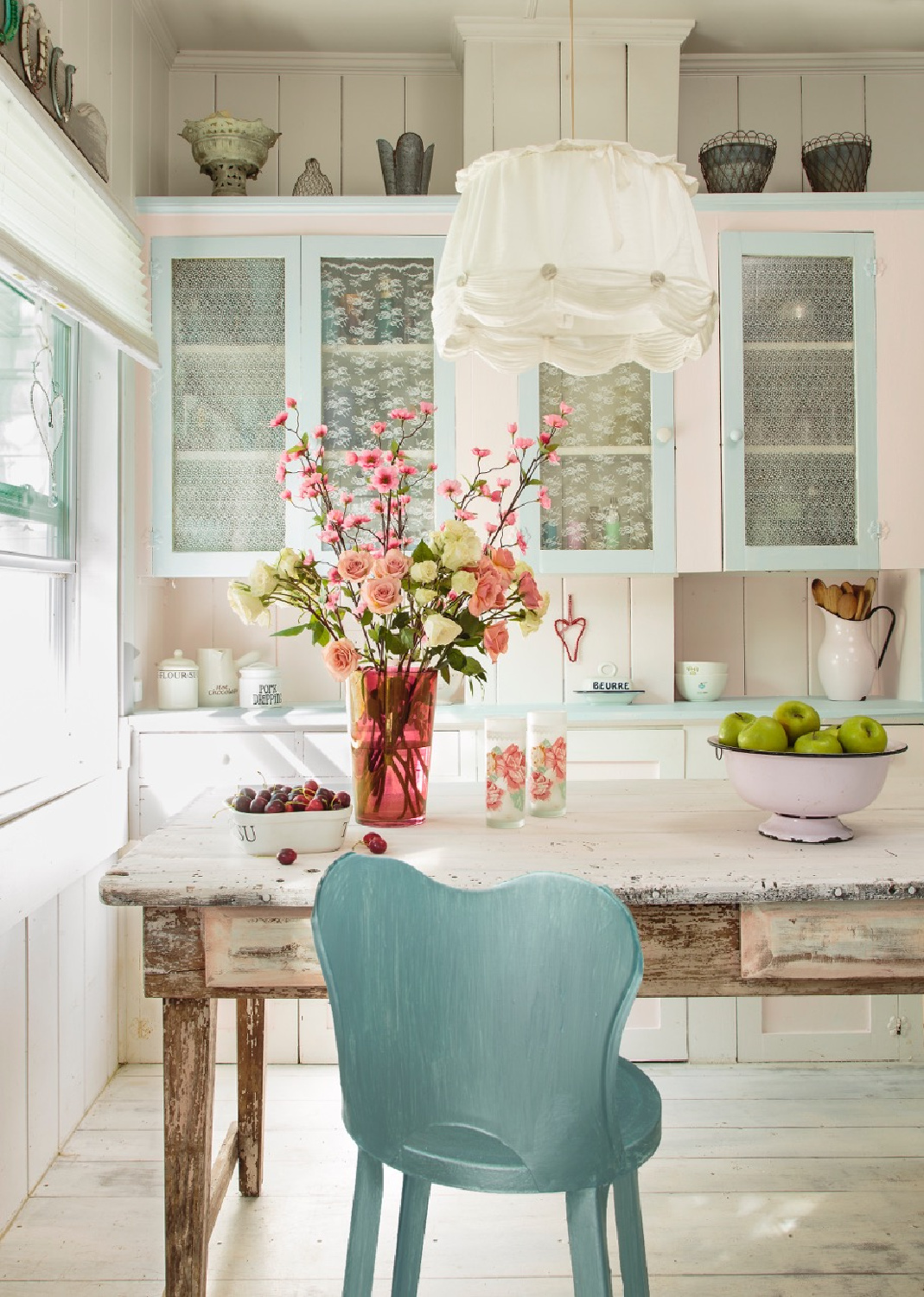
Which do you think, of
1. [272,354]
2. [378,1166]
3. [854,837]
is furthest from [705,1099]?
[272,354]

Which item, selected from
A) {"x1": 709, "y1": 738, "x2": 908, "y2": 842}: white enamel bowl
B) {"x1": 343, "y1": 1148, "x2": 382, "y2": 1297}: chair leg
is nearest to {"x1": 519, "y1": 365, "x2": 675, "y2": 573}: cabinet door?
{"x1": 709, "y1": 738, "x2": 908, "y2": 842}: white enamel bowl

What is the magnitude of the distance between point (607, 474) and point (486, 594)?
144cm

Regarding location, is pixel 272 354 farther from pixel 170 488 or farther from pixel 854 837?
pixel 854 837

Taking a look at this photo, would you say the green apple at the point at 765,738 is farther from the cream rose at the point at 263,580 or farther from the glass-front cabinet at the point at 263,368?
the glass-front cabinet at the point at 263,368

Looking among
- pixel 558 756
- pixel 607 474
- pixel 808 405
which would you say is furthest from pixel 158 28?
pixel 558 756

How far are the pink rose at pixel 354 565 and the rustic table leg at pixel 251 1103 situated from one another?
0.93m

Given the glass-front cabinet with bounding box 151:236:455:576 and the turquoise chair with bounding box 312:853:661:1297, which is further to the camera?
the glass-front cabinet with bounding box 151:236:455:576

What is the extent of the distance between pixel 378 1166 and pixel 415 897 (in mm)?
376

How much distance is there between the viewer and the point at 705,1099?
2.64 meters

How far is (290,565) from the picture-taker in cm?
174

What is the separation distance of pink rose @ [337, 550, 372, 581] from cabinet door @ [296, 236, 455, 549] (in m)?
1.30

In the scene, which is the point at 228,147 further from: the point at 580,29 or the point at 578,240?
the point at 578,240

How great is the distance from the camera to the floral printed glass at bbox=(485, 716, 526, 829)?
176 cm

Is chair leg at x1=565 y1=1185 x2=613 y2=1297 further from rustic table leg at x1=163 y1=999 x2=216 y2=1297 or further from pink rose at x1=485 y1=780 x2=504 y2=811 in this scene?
pink rose at x1=485 y1=780 x2=504 y2=811
